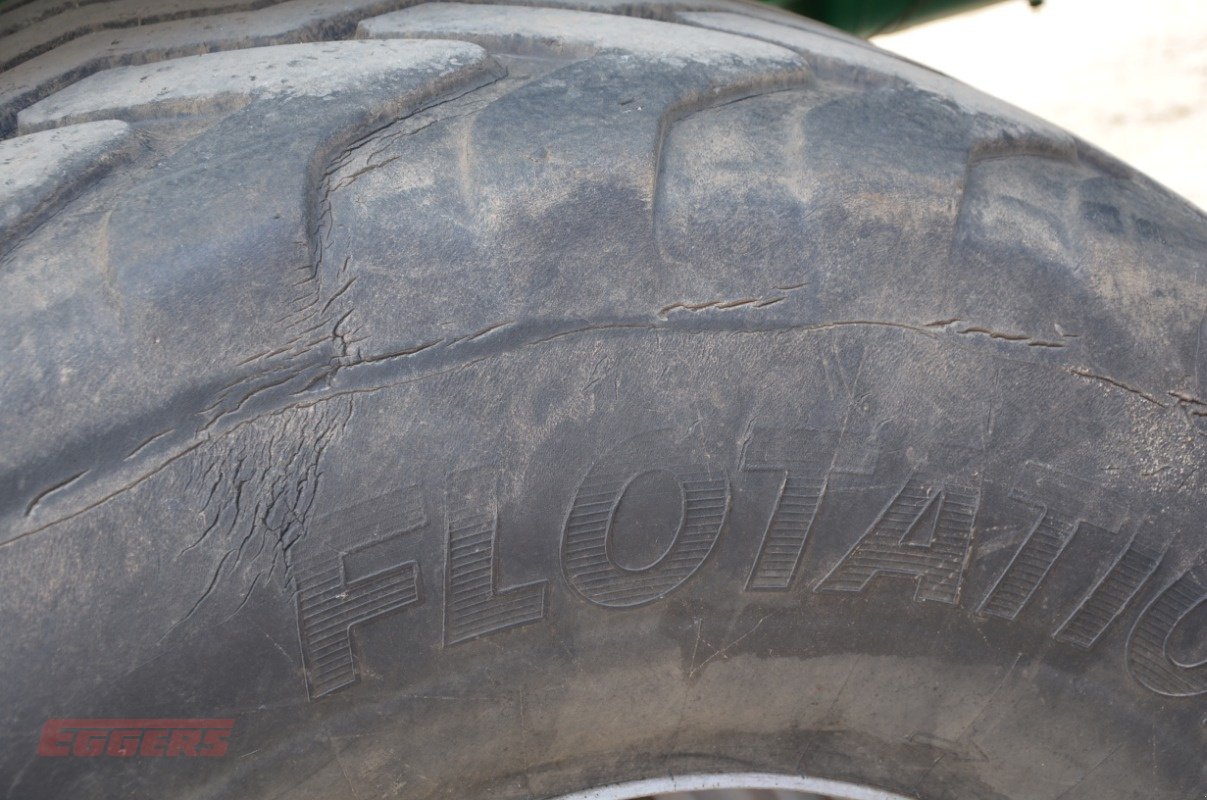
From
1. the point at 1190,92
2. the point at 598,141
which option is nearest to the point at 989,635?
the point at 598,141

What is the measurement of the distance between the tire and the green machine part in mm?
664

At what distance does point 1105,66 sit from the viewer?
3131mm

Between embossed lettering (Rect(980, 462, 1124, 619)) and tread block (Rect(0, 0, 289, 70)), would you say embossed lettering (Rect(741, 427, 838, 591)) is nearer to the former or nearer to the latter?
embossed lettering (Rect(980, 462, 1124, 619))

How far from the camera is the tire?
690 millimetres

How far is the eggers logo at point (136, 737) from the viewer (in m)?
0.68

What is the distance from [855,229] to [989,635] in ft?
1.02

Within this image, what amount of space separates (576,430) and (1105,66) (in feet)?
9.61

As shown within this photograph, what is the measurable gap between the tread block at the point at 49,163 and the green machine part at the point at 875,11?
934mm

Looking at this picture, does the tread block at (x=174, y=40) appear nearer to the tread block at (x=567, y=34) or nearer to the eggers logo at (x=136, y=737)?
the tread block at (x=567, y=34)

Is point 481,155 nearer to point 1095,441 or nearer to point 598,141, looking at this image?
point 598,141

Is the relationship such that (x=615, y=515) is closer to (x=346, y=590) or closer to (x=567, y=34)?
(x=346, y=590)

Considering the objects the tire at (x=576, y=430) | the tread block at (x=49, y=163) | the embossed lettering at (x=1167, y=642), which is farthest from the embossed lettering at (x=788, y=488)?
the tread block at (x=49, y=163)

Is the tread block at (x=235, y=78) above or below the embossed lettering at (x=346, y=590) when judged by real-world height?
above

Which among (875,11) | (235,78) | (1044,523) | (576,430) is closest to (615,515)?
(576,430)
